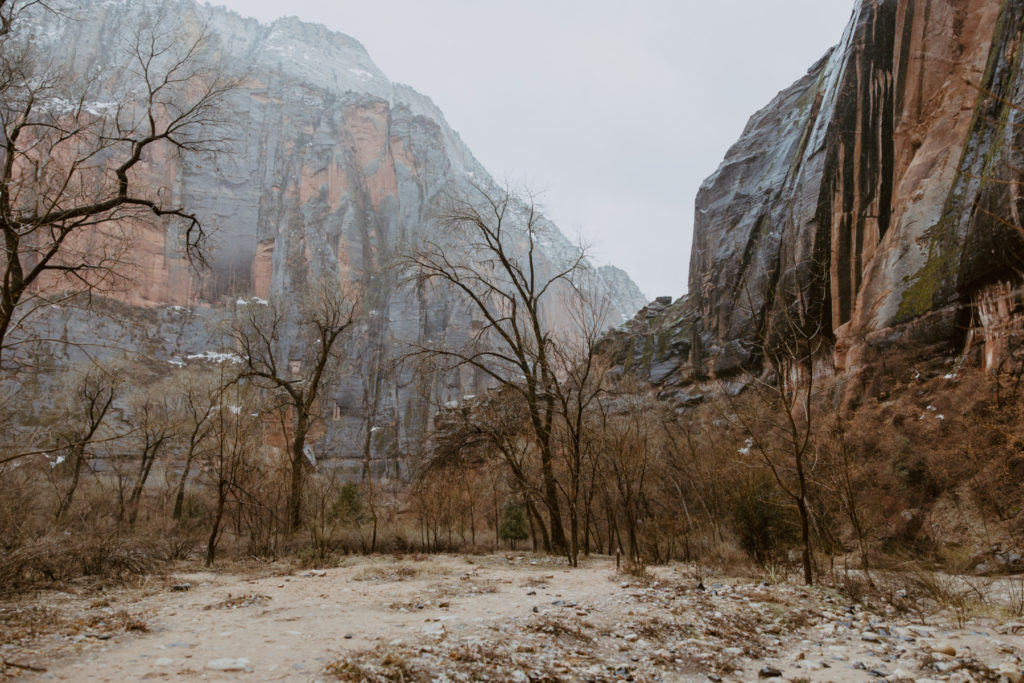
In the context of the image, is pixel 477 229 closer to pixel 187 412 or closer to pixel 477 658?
pixel 477 658

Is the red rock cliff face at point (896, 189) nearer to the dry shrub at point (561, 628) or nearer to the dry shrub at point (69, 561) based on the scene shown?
the dry shrub at point (561, 628)

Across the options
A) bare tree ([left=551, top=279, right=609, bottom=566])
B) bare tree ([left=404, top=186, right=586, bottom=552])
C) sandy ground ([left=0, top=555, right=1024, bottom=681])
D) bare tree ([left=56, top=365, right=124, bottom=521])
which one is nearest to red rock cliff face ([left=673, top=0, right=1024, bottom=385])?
bare tree ([left=551, top=279, right=609, bottom=566])

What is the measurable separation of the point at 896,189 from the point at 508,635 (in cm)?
2859

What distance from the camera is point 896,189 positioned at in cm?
2484

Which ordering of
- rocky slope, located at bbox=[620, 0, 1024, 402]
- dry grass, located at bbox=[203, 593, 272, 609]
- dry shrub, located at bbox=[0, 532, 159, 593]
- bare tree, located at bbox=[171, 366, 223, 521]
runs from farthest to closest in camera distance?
rocky slope, located at bbox=[620, 0, 1024, 402] → bare tree, located at bbox=[171, 366, 223, 521] → dry shrub, located at bbox=[0, 532, 159, 593] → dry grass, located at bbox=[203, 593, 272, 609]

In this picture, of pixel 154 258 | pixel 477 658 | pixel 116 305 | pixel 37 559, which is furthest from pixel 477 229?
pixel 154 258

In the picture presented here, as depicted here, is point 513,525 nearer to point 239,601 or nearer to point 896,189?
point 239,601

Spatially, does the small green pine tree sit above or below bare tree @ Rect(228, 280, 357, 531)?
below

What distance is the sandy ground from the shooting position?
3.70 m

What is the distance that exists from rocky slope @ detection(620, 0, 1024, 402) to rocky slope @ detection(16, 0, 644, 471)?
29874 mm

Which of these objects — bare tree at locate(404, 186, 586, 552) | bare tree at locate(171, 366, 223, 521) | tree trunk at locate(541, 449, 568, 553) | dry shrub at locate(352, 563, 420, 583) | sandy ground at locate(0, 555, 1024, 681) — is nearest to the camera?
sandy ground at locate(0, 555, 1024, 681)

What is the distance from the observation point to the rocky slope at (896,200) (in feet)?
60.5

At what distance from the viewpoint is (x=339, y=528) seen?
15203 mm

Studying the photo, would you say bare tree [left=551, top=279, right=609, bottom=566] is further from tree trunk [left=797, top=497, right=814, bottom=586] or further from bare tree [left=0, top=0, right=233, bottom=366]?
bare tree [left=0, top=0, right=233, bottom=366]
